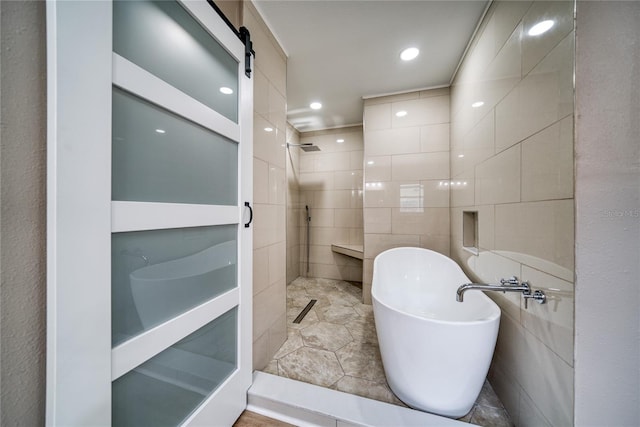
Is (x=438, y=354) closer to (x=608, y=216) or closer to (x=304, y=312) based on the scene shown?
(x=608, y=216)

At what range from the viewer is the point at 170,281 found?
31.6 inches

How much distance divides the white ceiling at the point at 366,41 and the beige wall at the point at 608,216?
91 cm

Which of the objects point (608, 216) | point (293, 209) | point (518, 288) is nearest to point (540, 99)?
point (608, 216)

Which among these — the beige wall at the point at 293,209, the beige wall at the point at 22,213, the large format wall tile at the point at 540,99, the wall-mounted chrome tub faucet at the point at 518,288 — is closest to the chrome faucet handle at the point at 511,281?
the wall-mounted chrome tub faucet at the point at 518,288

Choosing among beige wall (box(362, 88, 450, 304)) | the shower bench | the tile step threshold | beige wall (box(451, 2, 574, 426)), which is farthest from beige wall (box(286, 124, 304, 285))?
beige wall (box(451, 2, 574, 426))

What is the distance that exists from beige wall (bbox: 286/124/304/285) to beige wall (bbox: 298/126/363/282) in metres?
0.06

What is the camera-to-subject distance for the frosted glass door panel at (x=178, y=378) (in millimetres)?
687

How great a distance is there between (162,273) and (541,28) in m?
1.83

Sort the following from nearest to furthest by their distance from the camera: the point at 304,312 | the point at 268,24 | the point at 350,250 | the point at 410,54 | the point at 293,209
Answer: the point at 268,24
the point at 410,54
the point at 304,312
the point at 350,250
the point at 293,209

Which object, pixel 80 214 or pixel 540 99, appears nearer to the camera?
pixel 80 214

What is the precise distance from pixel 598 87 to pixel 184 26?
1570 millimetres

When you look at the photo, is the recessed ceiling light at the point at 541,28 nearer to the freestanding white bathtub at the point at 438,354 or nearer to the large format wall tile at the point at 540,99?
the large format wall tile at the point at 540,99

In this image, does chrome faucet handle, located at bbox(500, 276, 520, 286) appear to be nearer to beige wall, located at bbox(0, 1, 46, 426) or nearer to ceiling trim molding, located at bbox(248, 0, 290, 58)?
beige wall, located at bbox(0, 1, 46, 426)

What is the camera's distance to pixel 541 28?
883 mm
